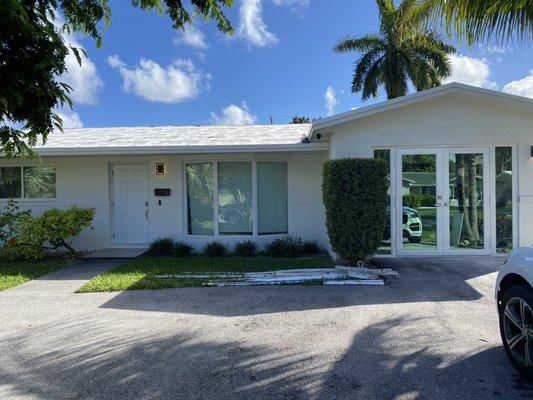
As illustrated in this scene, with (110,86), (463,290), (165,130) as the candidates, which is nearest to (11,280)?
(165,130)

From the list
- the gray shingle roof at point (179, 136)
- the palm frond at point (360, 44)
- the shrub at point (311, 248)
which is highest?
the palm frond at point (360, 44)

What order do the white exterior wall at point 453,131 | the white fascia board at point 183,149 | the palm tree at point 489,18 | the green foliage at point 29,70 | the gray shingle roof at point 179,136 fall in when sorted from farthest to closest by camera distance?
1. the gray shingle roof at point 179,136
2. the white fascia board at point 183,149
3. the white exterior wall at point 453,131
4. the palm tree at point 489,18
5. the green foliage at point 29,70

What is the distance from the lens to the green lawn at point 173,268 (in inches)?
267

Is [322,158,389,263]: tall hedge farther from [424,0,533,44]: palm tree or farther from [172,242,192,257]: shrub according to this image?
[172,242,192,257]: shrub

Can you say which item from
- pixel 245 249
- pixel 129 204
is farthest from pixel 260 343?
pixel 129 204

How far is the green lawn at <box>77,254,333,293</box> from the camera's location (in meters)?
6.77

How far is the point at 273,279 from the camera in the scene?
276 inches

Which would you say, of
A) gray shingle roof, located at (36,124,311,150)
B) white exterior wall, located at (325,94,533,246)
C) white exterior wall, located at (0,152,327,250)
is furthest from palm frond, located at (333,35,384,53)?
white exterior wall, located at (325,94,533,246)

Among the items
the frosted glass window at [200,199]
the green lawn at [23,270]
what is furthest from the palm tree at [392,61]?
the green lawn at [23,270]

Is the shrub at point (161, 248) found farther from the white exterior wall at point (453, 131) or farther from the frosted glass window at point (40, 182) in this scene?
the white exterior wall at point (453, 131)

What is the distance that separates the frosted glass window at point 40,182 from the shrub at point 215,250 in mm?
4448

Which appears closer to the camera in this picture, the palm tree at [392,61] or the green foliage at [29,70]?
the green foliage at [29,70]

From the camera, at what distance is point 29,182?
10.7 meters

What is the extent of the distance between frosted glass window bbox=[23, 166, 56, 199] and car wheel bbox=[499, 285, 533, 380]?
10.5m
